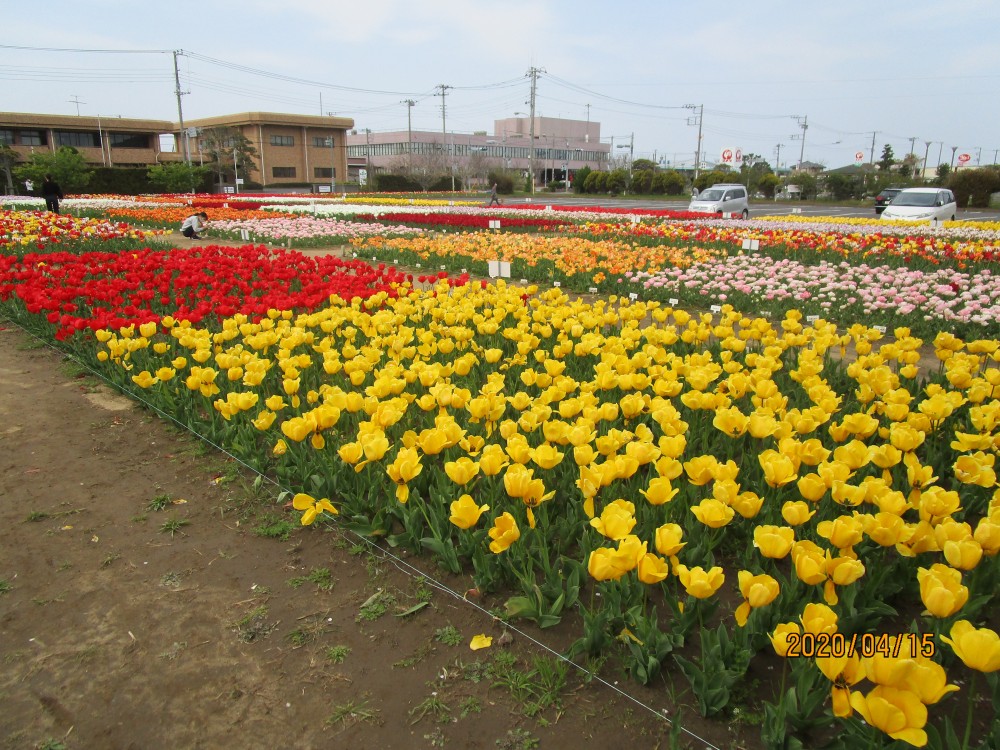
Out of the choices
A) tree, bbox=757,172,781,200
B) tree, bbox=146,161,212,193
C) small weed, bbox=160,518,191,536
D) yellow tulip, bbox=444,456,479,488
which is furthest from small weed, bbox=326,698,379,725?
tree, bbox=757,172,781,200

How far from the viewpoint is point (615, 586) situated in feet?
8.24

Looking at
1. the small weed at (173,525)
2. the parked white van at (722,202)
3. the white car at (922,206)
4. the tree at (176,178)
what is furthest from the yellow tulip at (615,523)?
the tree at (176,178)

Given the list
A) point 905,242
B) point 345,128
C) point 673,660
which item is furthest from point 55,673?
point 345,128

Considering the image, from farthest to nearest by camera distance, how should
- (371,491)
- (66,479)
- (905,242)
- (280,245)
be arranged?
1. (280,245)
2. (905,242)
3. (66,479)
4. (371,491)

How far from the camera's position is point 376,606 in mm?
2879

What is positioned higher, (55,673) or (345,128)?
(345,128)

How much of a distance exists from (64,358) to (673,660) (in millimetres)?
6685

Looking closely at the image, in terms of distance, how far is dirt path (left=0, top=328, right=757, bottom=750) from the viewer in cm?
228

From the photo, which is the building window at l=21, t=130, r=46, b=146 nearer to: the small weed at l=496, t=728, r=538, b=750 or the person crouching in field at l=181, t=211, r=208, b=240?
the person crouching in field at l=181, t=211, r=208, b=240

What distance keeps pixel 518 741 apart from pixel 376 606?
3.00 ft

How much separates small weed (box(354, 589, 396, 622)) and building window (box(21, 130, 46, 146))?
76740mm

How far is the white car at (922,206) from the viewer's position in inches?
813

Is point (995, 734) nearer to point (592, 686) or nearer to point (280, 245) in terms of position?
point (592, 686)

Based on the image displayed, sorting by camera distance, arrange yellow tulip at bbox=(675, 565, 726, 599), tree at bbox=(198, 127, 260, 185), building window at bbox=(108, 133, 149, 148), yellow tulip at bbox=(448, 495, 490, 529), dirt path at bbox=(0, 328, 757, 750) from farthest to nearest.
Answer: building window at bbox=(108, 133, 149, 148), tree at bbox=(198, 127, 260, 185), yellow tulip at bbox=(448, 495, 490, 529), dirt path at bbox=(0, 328, 757, 750), yellow tulip at bbox=(675, 565, 726, 599)
